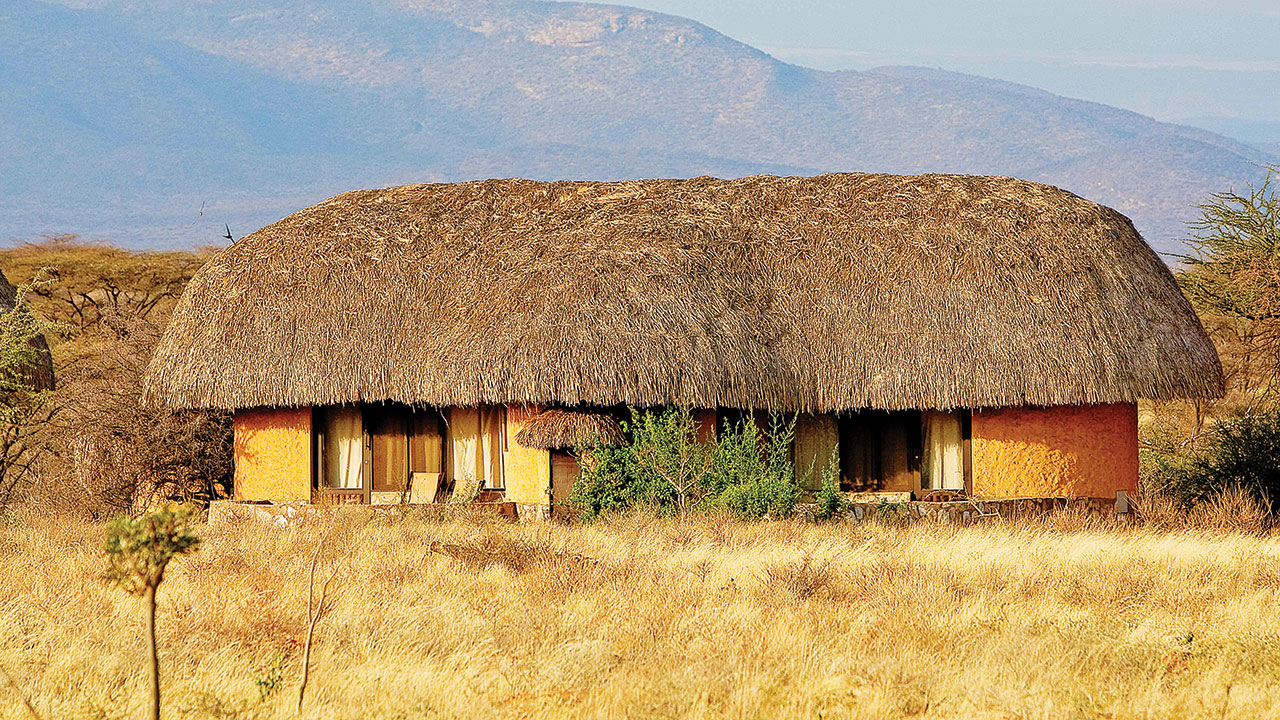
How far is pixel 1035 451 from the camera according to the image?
14.1 metres

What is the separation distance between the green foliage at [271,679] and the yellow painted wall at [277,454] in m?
7.40

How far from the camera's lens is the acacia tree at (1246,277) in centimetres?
1706

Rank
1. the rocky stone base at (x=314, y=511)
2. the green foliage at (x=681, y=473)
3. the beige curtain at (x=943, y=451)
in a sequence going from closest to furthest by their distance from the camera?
1. the green foliage at (x=681, y=473)
2. the rocky stone base at (x=314, y=511)
3. the beige curtain at (x=943, y=451)

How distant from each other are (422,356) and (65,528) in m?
3.61

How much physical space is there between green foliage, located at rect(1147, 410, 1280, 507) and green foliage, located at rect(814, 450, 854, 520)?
4516mm

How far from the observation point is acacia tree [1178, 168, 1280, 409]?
1706 cm

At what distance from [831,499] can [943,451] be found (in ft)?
5.36

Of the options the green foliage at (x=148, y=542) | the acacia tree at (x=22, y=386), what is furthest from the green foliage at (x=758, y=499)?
the green foliage at (x=148, y=542)

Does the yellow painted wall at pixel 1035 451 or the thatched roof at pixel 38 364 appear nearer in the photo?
the yellow painted wall at pixel 1035 451

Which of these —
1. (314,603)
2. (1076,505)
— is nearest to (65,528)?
(314,603)

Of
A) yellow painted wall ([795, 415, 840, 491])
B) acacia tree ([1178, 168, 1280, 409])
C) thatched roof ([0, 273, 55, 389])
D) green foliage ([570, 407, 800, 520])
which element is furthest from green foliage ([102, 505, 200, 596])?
acacia tree ([1178, 168, 1280, 409])

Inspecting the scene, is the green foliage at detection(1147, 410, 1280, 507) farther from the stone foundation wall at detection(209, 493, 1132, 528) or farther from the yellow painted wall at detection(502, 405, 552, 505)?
the yellow painted wall at detection(502, 405, 552, 505)

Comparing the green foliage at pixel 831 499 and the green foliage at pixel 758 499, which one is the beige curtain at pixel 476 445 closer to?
the green foliage at pixel 758 499

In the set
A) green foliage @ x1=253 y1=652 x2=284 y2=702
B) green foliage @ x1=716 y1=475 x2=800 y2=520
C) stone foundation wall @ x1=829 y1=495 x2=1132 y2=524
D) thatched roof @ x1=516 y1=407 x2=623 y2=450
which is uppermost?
thatched roof @ x1=516 y1=407 x2=623 y2=450
